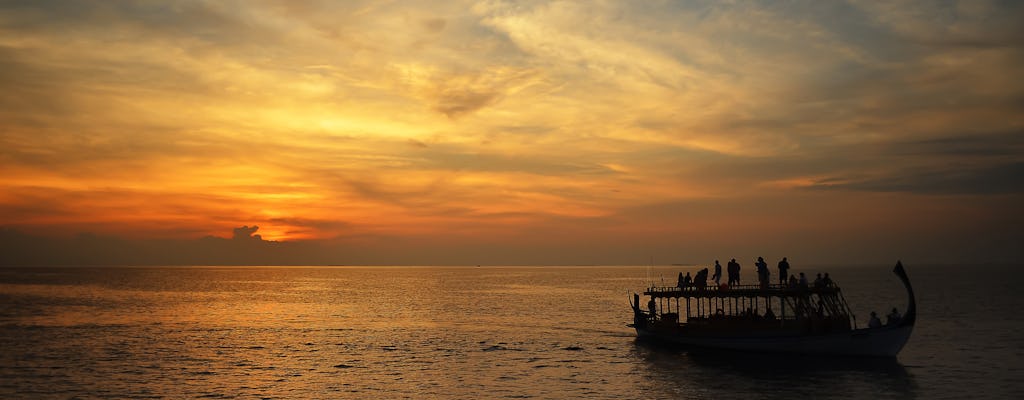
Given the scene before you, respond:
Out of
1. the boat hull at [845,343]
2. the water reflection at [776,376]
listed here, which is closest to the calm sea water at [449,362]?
the water reflection at [776,376]

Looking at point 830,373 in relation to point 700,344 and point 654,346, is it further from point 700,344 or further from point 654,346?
point 654,346

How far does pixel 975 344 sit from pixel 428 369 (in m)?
43.5

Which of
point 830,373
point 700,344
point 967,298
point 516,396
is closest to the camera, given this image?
point 516,396

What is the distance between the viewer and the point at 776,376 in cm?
4362

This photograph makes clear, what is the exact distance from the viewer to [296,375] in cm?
4659

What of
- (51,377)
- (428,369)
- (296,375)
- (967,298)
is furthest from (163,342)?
(967,298)

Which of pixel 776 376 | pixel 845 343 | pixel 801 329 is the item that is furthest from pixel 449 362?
pixel 845 343

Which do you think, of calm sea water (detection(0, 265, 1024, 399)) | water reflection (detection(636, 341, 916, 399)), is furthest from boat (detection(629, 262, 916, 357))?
calm sea water (detection(0, 265, 1024, 399))

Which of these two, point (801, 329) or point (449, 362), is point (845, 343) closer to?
point (801, 329)

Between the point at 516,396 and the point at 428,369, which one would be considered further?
the point at 428,369

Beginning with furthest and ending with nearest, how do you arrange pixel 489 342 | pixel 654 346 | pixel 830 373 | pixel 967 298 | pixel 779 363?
1. pixel 967 298
2. pixel 489 342
3. pixel 654 346
4. pixel 779 363
5. pixel 830 373

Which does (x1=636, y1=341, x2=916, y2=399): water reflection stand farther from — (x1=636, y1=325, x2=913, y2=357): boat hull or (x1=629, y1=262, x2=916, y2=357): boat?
(x1=629, y1=262, x2=916, y2=357): boat

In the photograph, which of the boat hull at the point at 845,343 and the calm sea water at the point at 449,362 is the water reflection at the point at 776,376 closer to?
the calm sea water at the point at 449,362

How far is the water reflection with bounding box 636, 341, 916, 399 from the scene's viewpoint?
129 ft
